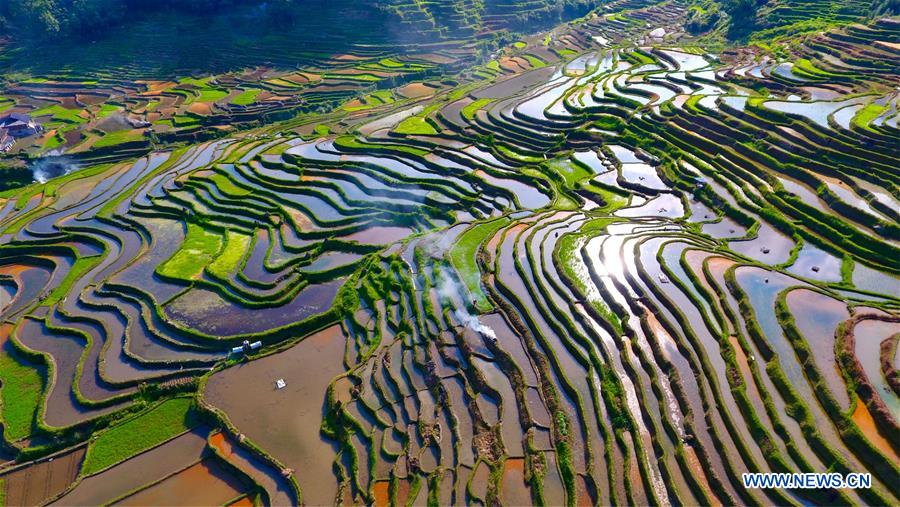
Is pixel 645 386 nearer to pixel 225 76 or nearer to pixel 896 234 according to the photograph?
pixel 896 234

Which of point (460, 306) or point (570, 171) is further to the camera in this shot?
point (570, 171)

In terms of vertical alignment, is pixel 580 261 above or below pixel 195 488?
above

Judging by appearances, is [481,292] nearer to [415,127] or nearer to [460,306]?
[460,306]

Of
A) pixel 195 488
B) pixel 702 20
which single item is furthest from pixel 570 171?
pixel 702 20

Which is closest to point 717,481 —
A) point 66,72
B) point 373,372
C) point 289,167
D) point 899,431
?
point 899,431

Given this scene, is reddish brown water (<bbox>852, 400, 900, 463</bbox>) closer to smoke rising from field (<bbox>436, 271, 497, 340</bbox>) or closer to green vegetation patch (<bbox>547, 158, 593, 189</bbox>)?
smoke rising from field (<bbox>436, 271, 497, 340</bbox>)

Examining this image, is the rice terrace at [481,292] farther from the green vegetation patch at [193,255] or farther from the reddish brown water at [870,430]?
the green vegetation patch at [193,255]

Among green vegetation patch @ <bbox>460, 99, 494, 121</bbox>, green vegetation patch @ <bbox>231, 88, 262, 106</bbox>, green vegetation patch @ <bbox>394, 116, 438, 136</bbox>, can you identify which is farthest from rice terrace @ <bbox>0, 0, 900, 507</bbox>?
green vegetation patch @ <bbox>231, 88, 262, 106</bbox>
